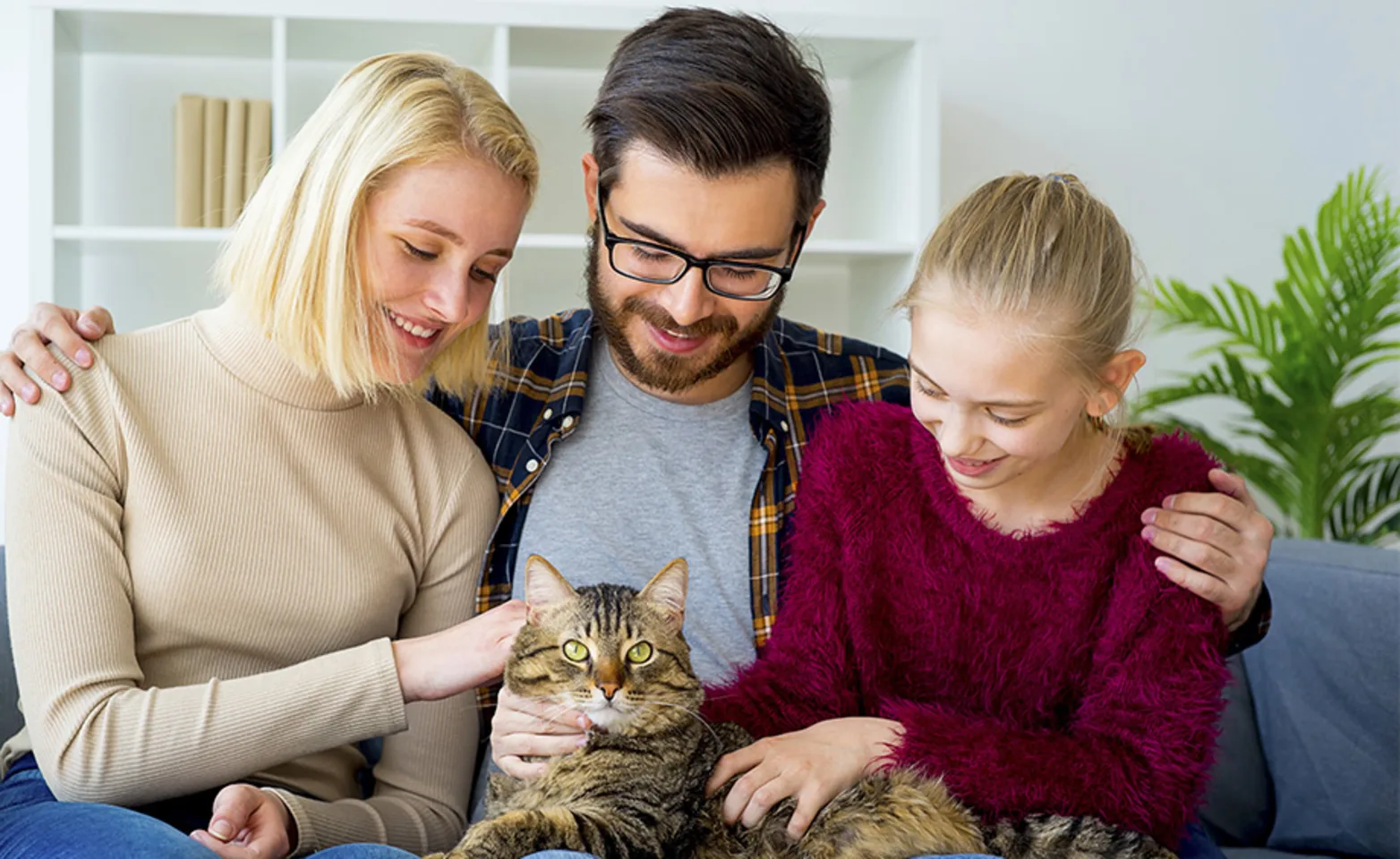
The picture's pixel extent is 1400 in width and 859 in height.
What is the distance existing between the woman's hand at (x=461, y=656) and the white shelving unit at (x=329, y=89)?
53.7 inches

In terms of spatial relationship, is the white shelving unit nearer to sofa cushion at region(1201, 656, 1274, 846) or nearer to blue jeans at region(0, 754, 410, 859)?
sofa cushion at region(1201, 656, 1274, 846)

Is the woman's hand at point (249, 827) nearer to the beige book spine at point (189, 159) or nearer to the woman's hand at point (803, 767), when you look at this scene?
the woman's hand at point (803, 767)

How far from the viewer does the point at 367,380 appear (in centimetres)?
171

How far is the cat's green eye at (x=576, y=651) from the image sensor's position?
147 cm

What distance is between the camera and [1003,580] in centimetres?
162

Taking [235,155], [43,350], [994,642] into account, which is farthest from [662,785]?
[235,155]

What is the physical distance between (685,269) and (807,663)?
1.82 feet

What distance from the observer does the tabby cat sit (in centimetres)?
143

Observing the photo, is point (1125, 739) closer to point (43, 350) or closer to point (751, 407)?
point (751, 407)

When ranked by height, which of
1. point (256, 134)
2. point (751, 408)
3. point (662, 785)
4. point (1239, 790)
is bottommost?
point (1239, 790)

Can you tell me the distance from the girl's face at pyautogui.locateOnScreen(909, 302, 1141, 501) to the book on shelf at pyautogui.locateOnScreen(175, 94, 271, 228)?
2012 millimetres

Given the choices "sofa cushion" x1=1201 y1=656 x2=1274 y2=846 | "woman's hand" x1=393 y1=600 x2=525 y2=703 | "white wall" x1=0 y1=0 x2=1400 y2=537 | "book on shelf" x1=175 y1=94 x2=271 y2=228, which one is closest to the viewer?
"woman's hand" x1=393 y1=600 x2=525 y2=703

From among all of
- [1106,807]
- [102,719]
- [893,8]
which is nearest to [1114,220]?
[1106,807]

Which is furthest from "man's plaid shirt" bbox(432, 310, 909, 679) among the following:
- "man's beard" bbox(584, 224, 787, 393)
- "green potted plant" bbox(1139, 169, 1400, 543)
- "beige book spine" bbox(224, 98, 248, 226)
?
"green potted plant" bbox(1139, 169, 1400, 543)
